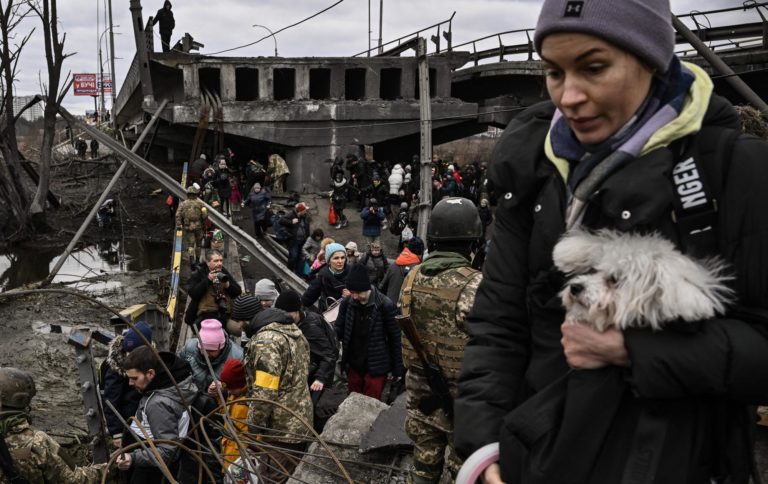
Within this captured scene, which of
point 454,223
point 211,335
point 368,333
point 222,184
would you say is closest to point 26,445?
point 211,335

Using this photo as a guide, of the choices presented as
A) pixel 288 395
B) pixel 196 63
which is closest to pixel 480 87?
pixel 196 63

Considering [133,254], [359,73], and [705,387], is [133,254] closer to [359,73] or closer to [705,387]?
[359,73]

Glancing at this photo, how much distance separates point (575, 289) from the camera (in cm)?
140

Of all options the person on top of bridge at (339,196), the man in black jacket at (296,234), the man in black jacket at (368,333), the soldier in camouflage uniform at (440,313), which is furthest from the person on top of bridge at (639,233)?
the person on top of bridge at (339,196)

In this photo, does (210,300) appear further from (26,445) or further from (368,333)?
(26,445)

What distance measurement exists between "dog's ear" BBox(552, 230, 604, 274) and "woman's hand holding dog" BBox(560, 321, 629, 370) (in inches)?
4.7

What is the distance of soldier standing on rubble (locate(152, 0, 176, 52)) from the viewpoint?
2445 cm

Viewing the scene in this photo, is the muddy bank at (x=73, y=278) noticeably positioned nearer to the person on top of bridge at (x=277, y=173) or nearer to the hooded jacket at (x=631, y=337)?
the person on top of bridge at (x=277, y=173)

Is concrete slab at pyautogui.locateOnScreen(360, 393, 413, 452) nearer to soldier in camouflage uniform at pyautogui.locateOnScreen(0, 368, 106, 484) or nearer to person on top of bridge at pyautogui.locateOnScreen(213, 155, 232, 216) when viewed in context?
soldier in camouflage uniform at pyautogui.locateOnScreen(0, 368, 106, 484)

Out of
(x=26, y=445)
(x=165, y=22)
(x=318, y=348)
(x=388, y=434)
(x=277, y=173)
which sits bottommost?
(x=388, y=434)

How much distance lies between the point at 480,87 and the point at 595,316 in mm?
26620

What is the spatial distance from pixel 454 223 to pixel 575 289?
7.87 ft

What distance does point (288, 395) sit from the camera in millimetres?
5070

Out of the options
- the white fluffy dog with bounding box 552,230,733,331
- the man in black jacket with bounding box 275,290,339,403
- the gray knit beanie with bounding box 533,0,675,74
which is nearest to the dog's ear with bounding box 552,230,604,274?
the white fluffy dog with bounding box 552,230,733,331
